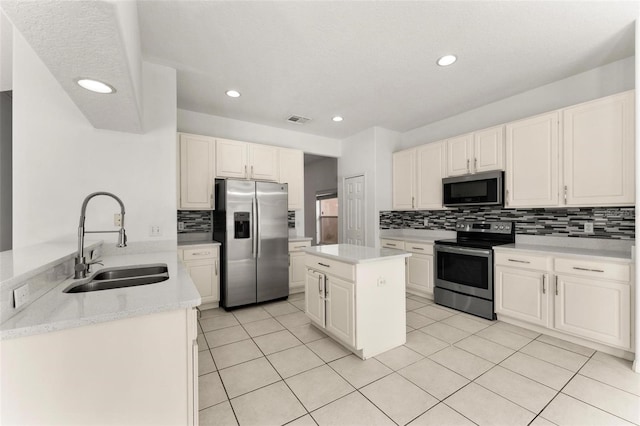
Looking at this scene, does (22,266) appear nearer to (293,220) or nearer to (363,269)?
(363,269)

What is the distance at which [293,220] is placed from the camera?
15.9ft

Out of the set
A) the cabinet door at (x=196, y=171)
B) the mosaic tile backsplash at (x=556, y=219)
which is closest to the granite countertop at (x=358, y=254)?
the cabinet door at (x=196, y=171)

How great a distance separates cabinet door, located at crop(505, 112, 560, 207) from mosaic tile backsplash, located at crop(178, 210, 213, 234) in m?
3.99

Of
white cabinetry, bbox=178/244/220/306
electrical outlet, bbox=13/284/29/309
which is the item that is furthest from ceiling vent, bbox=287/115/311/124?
electrical outlet, bbox=13/284/29/309

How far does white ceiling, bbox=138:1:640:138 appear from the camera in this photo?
193 centimetres

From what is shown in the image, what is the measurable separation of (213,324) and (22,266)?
2086mm

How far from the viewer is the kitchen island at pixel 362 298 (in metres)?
2.29

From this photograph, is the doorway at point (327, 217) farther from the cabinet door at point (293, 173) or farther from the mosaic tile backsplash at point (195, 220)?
the mosaic tile backsplash at point (195, 220)

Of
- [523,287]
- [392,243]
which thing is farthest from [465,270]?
[392,243]

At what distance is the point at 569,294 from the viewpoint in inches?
99.4

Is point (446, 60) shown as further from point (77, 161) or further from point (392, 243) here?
point (77, 161)

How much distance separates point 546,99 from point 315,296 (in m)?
3.48

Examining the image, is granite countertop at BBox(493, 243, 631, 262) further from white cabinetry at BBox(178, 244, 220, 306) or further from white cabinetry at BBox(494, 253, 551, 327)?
white cabinetry at BBox(178, 244, 220, 306)

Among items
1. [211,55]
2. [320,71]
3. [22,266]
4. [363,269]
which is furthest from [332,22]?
[22,266]
